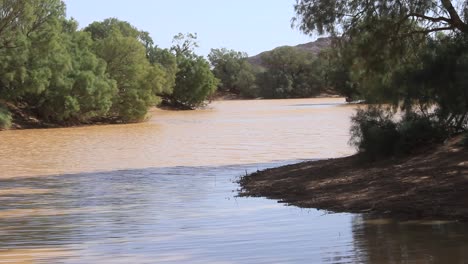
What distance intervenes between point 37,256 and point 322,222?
13.8 ft

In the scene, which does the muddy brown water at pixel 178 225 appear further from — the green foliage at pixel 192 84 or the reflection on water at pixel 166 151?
the green foliage at pixel 192 84

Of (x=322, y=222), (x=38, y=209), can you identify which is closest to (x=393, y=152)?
(x=322, y=222)

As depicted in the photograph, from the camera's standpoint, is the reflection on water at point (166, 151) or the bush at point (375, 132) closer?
the bush at point (375, 132)

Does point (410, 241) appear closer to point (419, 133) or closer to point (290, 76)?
point (419, 133)

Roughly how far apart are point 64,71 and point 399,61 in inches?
1624

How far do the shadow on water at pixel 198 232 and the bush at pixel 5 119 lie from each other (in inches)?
1446

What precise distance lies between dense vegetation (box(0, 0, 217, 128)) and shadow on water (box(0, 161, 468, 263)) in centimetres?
3663

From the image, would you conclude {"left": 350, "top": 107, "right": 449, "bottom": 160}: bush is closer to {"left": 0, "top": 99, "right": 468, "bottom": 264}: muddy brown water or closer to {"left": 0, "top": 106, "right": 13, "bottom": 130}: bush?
{"left": 0, "top": 99, "right": 468, "bottom": 264}: muddy brown water

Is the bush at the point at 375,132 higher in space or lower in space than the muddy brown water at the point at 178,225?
higher

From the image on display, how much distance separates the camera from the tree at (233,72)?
441 feet

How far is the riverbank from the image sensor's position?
11.0 metres

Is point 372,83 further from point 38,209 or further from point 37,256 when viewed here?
point 37,256

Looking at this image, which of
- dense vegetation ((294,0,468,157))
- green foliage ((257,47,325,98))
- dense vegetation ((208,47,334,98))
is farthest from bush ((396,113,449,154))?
green foliage ((257,47,325,98))

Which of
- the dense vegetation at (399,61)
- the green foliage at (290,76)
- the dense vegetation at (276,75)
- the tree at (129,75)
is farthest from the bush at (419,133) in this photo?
the green foliage at (290,76)
